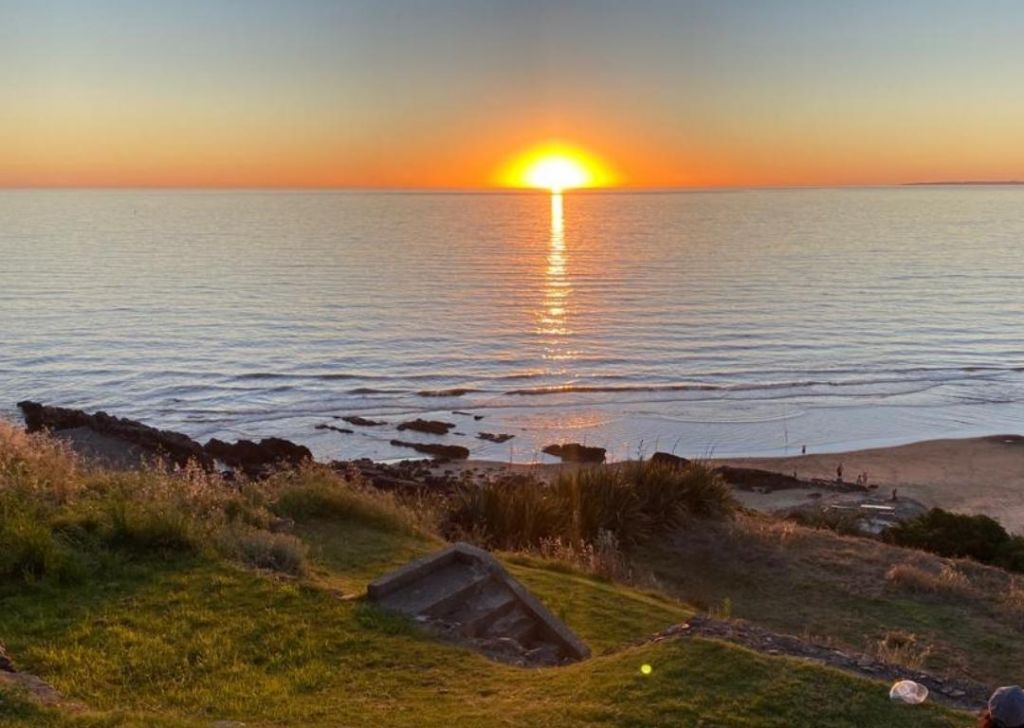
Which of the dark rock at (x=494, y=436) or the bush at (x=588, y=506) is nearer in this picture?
the bush at (x=588, y=506)

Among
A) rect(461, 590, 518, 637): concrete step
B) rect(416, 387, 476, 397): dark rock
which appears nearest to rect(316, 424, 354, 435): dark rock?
rect(416, 387, 476, 397): dark rock

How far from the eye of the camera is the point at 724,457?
26.4m

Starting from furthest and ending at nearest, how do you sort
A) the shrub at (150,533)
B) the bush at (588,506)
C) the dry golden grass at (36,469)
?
the bush at (588,506), the dry golden grass at (36,469), the shrub at (150,533)

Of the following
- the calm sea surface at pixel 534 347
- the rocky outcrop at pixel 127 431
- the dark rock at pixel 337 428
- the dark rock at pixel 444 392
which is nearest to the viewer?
the rocky outcrop at pixel 127 431

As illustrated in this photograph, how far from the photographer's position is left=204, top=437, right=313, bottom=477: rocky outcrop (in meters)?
23.1

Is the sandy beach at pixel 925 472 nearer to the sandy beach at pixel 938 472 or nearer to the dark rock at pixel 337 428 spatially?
the sandy beach at pixel 938 472

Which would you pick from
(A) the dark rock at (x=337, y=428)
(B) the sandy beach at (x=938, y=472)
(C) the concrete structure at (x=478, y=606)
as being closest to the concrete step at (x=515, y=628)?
(C) the concrete structure at (x=478, y=606)

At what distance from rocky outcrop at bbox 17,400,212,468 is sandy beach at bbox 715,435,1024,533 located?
13383 millimetres

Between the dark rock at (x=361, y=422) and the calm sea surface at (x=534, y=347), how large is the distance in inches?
22.6

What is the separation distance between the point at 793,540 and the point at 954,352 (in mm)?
30782

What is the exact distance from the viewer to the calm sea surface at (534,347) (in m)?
29.7

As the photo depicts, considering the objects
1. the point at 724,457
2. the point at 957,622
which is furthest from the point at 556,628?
the point at 724,457

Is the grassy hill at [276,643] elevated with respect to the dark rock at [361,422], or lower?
elevated

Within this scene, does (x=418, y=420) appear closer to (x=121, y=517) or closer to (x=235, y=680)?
(x=121, y=517)
